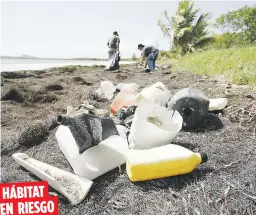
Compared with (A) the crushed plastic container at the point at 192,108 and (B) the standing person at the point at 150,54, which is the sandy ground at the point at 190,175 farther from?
(B) the standing person at the point at 150,54

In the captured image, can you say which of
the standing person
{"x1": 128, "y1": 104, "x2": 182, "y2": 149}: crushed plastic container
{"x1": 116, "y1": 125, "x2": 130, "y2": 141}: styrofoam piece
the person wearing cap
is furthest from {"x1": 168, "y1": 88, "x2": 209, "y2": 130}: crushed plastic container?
the person wearing cap

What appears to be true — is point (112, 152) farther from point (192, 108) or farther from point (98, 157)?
point (192, 108)

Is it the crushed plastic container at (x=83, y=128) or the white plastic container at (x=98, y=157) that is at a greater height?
the crushed plastic container at (x=83, y=128)

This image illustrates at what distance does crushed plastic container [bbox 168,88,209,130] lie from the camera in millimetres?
2172

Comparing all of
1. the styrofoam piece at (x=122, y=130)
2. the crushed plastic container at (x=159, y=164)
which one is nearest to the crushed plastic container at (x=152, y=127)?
the styrofoam piece at (x=122, y=130)

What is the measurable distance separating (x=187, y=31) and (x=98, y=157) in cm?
1578

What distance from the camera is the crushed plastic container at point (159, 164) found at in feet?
4.73

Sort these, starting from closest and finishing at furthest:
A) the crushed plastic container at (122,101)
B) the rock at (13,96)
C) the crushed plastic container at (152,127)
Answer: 1. the crushed plastic container at (152,127)
2. the crushed plastic container at (122,101)
3. the rock at (13,96)

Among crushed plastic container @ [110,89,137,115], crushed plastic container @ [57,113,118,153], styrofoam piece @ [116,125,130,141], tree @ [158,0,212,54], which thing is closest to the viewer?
crushed plastic container @ [57,113,118,153]

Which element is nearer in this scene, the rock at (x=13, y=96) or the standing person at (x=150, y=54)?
the rock at (x=13, y=96)

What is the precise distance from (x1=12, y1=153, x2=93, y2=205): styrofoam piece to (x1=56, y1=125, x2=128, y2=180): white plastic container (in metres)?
0.06

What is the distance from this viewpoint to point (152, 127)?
5.67 ft

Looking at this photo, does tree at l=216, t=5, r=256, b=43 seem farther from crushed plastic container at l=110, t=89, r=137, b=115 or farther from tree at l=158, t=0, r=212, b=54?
crushed plastic container at l=110, t=89, r=137, b=115

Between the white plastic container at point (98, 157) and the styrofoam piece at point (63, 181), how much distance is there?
6 centimetres
